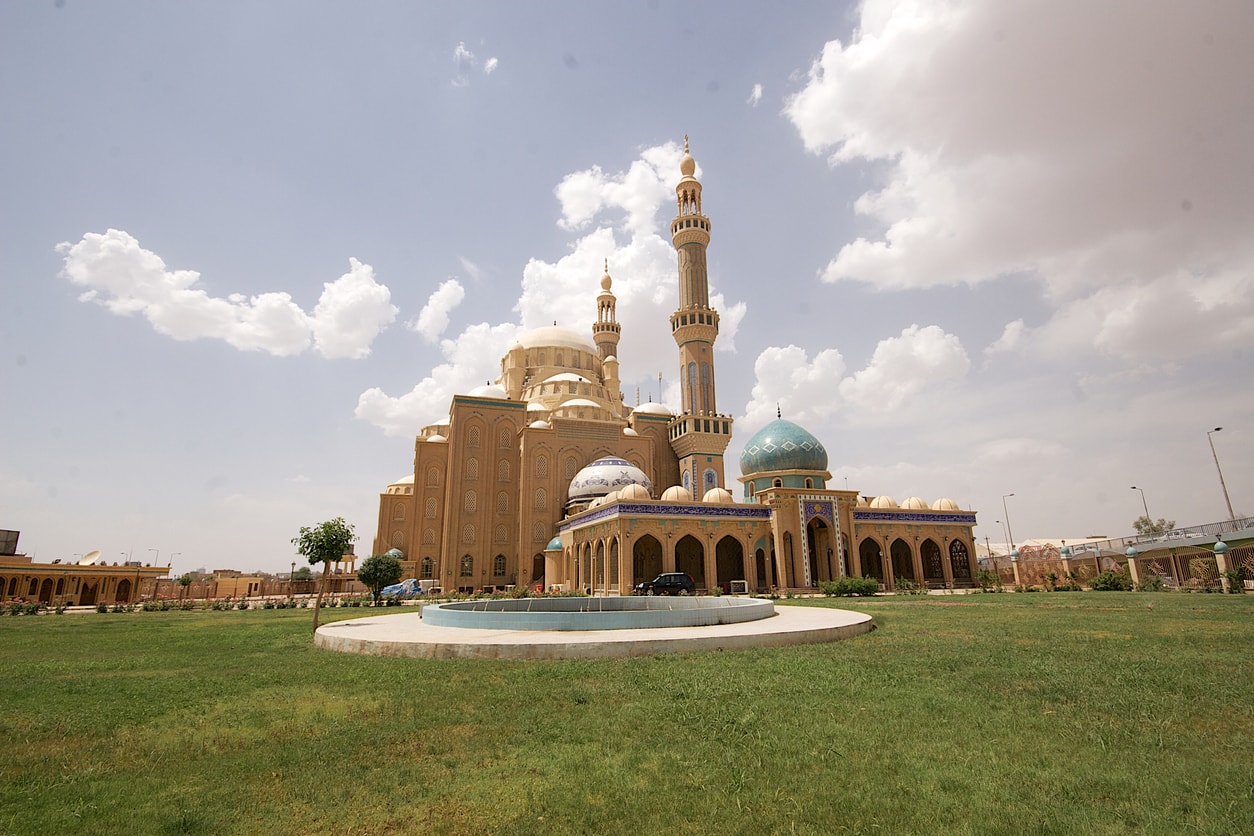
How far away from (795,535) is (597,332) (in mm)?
29338

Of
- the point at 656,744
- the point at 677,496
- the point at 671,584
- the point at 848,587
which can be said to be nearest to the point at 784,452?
the point at 677,496

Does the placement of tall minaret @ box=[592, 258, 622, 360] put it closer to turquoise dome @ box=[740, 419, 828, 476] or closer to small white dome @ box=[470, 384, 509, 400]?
small white dome @ box=[470, 384, 509, 400]

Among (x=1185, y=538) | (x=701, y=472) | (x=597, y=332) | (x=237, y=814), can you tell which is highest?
(x=597, y=332)

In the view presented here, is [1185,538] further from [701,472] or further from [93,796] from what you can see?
[93,796]

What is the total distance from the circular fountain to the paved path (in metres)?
0.01

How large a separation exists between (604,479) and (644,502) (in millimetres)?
8103

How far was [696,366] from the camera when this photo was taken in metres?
44.0

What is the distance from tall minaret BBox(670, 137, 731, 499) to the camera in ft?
143

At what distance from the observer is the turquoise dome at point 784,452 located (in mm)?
35188

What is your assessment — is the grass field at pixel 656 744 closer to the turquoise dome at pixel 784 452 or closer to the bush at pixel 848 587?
the bush at pixel 848 587

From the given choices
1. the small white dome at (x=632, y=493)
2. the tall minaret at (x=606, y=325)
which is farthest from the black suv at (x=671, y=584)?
the tall minaret at (x=606, y=325)

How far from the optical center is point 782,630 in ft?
37.4

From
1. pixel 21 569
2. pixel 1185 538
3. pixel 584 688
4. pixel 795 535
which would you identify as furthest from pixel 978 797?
pixel 21 569

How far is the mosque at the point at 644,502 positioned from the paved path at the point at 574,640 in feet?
60.1
